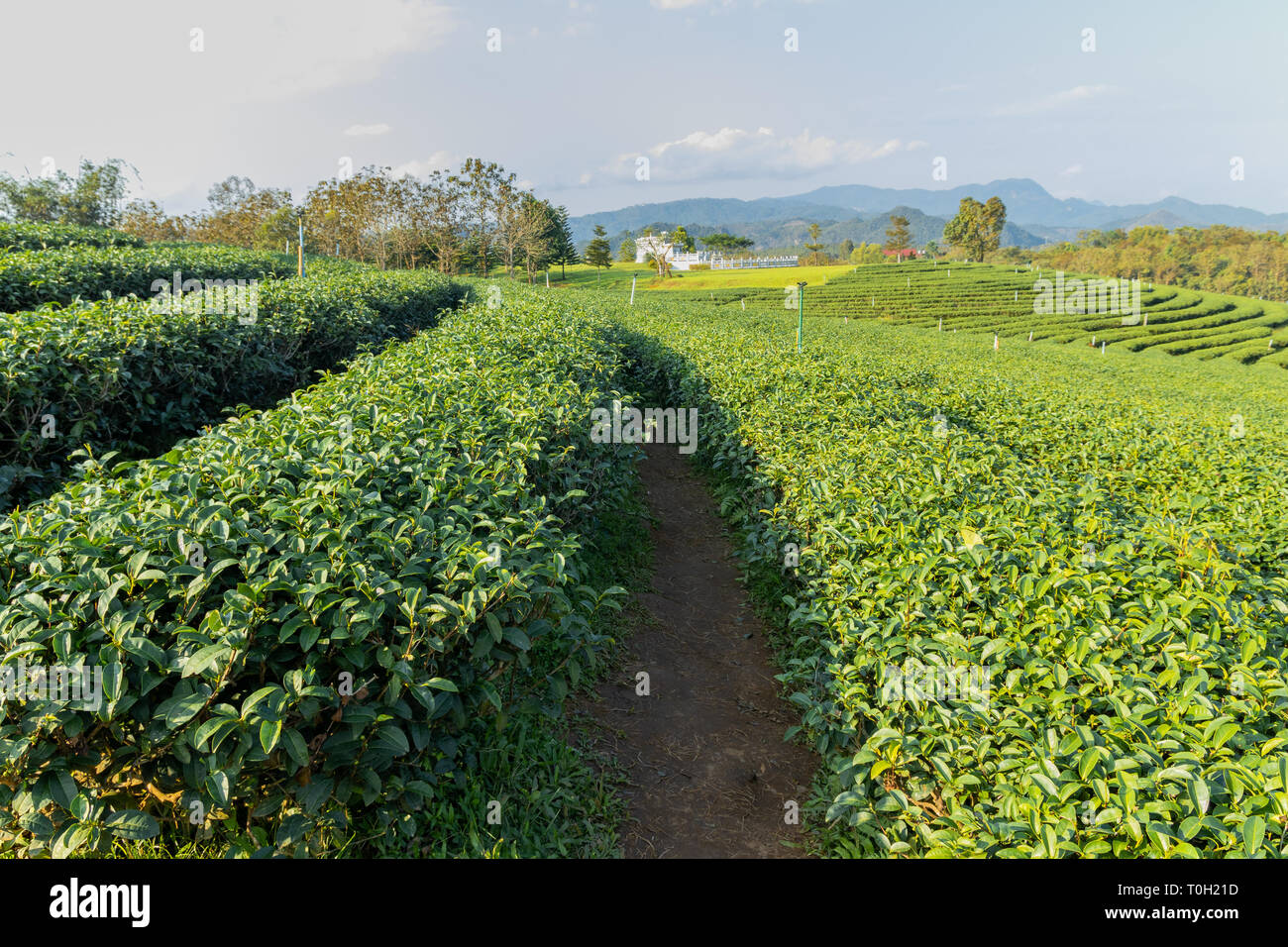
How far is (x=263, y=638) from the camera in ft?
→ 6.56

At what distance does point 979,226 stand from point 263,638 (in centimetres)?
9271

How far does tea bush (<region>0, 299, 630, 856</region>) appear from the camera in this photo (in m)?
1.83

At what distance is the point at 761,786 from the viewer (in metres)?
3.51

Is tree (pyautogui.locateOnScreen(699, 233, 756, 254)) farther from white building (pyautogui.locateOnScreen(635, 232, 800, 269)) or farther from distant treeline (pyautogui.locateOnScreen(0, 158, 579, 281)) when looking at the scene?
distant treeline (pyautogui.locateOnScreen(0, 158, 579, 281))

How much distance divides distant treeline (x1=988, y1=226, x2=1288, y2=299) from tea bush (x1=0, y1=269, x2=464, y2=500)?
84109mm

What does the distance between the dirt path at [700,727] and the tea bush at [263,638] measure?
1.00 m

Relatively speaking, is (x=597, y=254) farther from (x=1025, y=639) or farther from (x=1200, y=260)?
(x=1025, y=639)

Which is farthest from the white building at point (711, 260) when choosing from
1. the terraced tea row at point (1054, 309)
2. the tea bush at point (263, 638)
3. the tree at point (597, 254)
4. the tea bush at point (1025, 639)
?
the tea bush at point (263, 638)

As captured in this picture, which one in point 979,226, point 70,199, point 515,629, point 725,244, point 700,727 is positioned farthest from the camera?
point 725,244

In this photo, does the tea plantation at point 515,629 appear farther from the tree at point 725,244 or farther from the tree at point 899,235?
the tree at point 725,244

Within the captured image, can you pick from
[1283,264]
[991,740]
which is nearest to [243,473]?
[991,740]

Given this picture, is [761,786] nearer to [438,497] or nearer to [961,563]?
[961,563]

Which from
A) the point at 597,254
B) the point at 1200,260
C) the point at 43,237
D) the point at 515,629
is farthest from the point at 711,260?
the point at 515,629

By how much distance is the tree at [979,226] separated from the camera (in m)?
79.7
